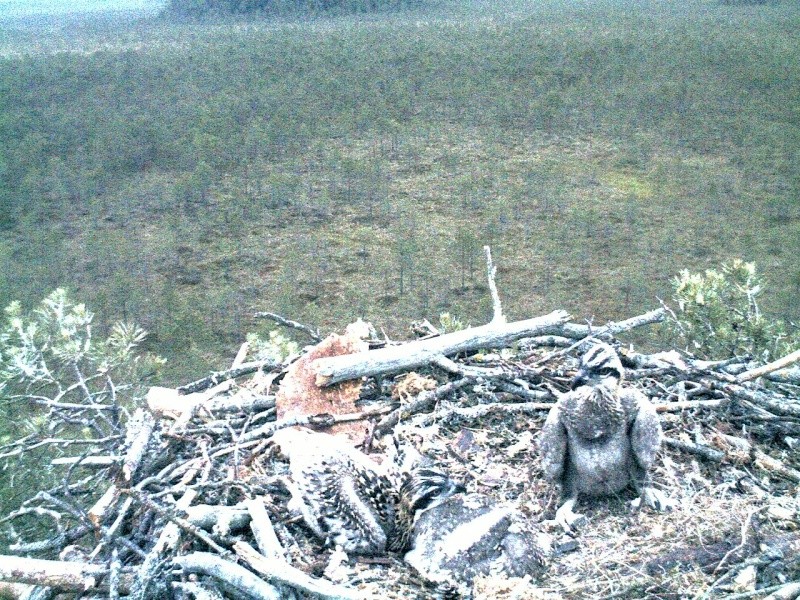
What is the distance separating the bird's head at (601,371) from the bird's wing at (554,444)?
0.19 metres

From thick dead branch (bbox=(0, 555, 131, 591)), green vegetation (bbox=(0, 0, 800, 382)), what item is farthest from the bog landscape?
green vegetation (bbox=(0, 0, 800, 382))

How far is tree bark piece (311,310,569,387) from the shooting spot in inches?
198

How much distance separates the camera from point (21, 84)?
31.9 meters

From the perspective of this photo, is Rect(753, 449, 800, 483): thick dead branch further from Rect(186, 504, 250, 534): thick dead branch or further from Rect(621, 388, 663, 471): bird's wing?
Rect(186, 504, 250, 534): thick dead branch

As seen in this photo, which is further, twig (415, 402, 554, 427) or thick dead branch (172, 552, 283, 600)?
twig (415, 402, 554, 427)

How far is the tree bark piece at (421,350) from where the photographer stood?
5.02m

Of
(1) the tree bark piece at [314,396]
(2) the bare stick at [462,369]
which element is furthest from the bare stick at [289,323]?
(2) the bare stick at [462,369]

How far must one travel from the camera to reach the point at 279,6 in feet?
177

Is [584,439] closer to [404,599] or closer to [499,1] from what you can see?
[404,599]

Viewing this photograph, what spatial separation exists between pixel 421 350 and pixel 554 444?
130cm

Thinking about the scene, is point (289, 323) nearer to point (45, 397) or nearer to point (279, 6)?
point (45, 397)

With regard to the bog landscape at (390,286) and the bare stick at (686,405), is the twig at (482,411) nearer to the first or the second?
the bog landscape at (390,286)

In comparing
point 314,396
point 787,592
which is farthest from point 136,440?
point 787,592

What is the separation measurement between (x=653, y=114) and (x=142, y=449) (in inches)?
1077
